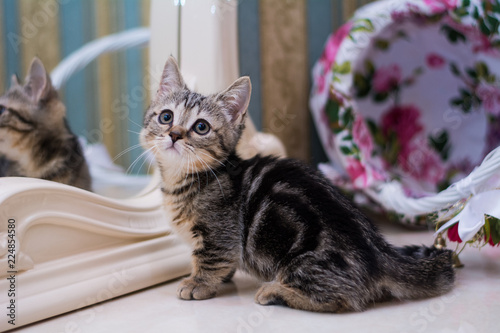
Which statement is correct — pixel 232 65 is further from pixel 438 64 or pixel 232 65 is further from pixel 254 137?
pixel 438 64

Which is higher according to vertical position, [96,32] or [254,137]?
[96,32]

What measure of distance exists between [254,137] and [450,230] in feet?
2.43

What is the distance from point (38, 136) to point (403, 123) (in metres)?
1.55

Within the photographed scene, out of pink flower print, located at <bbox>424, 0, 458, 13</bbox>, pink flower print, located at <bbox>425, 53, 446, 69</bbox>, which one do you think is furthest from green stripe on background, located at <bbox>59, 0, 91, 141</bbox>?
pink flower print, located at <bbox>425, 53, 446, 69</bbox>

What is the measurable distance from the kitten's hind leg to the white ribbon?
1.26ft

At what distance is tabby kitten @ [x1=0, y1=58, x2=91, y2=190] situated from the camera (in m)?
1.22

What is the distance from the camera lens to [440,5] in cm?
169

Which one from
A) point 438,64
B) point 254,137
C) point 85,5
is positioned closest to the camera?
point 85,5

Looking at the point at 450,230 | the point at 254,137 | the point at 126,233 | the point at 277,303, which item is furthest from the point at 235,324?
the point at 254,137

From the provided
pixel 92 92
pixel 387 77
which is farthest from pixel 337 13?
pixel 92 92

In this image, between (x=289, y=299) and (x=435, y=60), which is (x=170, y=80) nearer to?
(x=289, y=299)

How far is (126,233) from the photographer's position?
4.02 feet

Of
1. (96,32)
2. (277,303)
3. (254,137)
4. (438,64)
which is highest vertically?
(96,32)

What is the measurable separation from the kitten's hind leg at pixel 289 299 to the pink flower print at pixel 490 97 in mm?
1394
